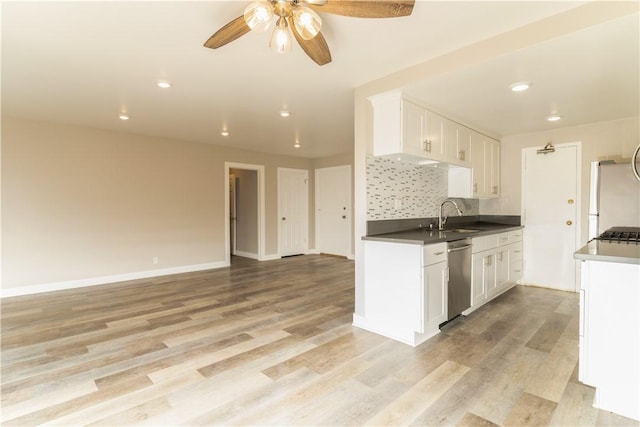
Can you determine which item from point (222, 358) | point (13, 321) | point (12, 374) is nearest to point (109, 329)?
point (12, 374)

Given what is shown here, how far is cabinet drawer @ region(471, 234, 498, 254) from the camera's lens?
3266mm

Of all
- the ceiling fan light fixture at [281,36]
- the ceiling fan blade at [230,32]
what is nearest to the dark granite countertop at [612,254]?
the ceiling fan light fixture at [281,36]

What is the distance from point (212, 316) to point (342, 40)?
282 centimetres

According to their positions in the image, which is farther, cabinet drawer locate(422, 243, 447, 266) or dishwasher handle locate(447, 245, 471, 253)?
dishwasher handle locate(447, 245, 471, 253)

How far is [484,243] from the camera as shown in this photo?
3.45 m

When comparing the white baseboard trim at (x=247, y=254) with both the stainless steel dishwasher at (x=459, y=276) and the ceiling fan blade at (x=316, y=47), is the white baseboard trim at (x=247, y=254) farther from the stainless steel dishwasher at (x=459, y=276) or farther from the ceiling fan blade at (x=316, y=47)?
the ceiling fan blade at (x=316, y=47)

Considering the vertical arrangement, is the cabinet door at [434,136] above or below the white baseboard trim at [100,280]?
above

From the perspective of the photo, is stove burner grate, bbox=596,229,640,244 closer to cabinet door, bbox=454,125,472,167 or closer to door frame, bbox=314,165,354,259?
cabinet door, bbox=454,125,472,167

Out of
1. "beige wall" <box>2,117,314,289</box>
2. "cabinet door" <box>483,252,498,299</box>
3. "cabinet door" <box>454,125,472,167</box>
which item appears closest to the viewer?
"cabinet door" <box>483,252,498,299</box>

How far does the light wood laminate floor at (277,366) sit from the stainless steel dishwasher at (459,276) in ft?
0.61

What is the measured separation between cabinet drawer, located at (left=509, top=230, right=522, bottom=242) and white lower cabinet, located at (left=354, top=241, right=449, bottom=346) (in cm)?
187

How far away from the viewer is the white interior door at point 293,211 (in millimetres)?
7008

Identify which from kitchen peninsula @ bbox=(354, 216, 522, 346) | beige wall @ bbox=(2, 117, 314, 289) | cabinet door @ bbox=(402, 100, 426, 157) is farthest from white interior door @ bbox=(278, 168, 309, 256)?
cabinet door @ bbox=(402, 100, 426, 157)

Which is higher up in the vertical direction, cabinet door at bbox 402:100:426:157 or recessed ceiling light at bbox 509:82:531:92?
recessed ceiling light at bbox 509:82:531:92
